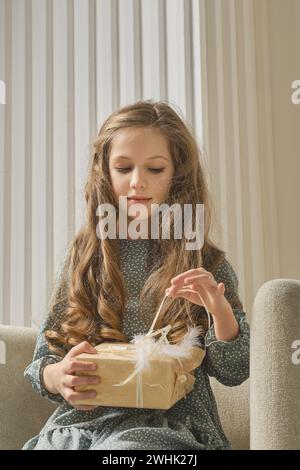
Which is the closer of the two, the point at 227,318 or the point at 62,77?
the point at 227,318

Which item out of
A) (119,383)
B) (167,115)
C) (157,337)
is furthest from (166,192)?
(119,383)

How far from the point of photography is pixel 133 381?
0.92 meters

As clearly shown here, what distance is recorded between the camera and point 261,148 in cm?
162

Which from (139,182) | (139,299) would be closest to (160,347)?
(139,299)

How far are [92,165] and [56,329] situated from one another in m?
0.28

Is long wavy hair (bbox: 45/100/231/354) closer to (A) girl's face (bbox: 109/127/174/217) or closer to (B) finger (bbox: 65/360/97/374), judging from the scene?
(A) girl's face (bbox: 109/127/174/217)

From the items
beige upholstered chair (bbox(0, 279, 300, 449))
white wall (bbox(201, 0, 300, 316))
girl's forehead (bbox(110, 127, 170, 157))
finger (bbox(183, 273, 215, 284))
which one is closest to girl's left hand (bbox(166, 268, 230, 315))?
finger (bbox(183, 273, 215, 284))

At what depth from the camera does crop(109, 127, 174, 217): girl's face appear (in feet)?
3.66

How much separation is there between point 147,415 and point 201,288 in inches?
7.3

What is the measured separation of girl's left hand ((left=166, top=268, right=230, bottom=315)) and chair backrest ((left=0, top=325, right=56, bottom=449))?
1.05ft

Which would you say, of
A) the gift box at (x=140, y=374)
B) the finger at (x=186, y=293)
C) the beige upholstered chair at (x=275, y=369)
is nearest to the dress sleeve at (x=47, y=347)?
the gift box at (x=140, y=374)

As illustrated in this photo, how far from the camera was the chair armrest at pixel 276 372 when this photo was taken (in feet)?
2.60
